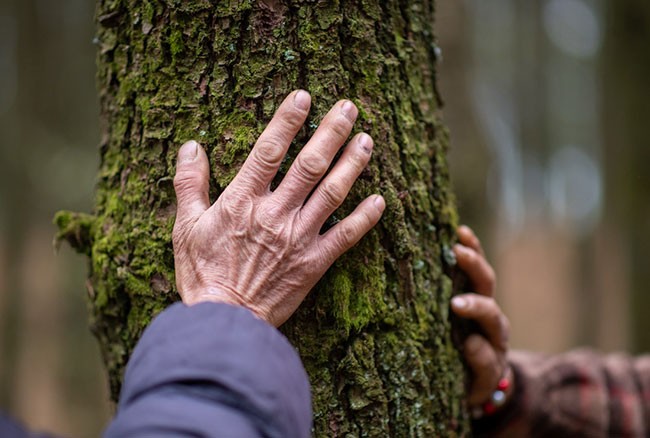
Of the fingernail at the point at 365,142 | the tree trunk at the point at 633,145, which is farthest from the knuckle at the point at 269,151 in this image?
the tree trunk at the point at 633,145

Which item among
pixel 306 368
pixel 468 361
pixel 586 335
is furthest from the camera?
pixel 586 335

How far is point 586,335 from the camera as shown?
351 inches

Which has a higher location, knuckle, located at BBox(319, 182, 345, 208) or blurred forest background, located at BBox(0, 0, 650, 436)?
knuckle, located at BBox(319, 182, 345, 208)

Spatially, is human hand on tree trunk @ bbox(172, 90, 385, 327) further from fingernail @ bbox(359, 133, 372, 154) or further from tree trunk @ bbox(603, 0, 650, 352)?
tree trunk @ bbox(603, 0, 650, 352)

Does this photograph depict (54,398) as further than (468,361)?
Yes

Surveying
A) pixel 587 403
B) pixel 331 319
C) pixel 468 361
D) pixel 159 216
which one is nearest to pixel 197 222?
pixel 159 216

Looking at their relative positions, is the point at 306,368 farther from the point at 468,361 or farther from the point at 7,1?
the point at 7,1

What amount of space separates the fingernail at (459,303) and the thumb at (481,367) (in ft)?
0.51

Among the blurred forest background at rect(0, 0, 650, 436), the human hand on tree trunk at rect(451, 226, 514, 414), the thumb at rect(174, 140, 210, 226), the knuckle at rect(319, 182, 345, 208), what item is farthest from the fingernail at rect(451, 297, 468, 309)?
the blurred forest background at rect(0, 0, 650, 436)

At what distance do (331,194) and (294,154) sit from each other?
16 centimetres

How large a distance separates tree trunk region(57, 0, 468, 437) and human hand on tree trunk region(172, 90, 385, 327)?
0.28ft

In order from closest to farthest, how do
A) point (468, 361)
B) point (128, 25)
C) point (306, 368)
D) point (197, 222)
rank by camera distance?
point (197, 222), point (306, 368), point (128, 25), point (468, 361)

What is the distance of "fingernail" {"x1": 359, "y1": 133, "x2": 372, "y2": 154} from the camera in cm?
151

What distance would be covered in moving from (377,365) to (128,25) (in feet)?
3.89
